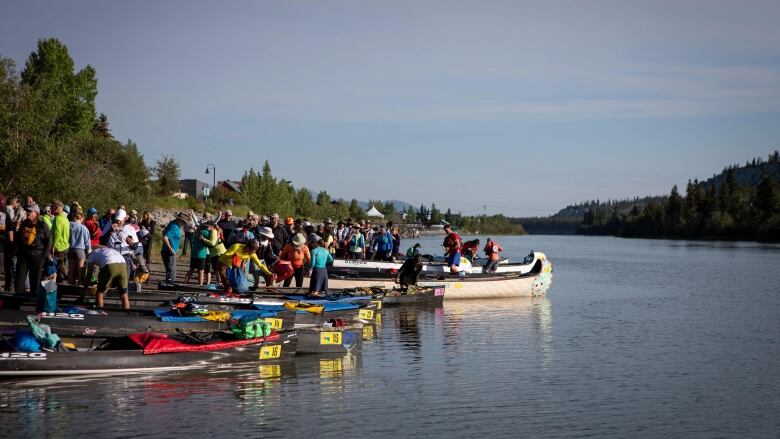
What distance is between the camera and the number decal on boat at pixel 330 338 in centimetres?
1805

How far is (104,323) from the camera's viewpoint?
16734 millimetres

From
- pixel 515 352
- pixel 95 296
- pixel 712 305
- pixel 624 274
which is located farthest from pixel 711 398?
pixel 624 274

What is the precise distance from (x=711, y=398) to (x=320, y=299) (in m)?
9.81

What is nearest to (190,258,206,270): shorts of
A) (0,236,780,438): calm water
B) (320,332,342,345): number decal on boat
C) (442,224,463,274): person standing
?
(0,236,780,438): calm water

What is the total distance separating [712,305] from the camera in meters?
33.2

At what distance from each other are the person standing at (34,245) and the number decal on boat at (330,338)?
647 cm

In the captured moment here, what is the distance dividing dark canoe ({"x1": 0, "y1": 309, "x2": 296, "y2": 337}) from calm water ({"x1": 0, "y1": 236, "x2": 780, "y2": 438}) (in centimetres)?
149

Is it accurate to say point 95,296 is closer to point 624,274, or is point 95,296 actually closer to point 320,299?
point 320,299

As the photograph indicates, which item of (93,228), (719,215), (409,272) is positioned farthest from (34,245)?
(719,215)

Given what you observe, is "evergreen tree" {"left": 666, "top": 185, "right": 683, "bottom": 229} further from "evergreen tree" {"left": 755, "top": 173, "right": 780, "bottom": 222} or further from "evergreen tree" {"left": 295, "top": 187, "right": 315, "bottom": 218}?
"evergreen tree" {"left": 295, "top": 187, "right": 315, "bottom": 218}

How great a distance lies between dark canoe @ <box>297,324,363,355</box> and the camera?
18.0 metres

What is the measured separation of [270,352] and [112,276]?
3650 millimetres

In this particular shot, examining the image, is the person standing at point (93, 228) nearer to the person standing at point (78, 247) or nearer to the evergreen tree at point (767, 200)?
the person standing at point (78, 247)

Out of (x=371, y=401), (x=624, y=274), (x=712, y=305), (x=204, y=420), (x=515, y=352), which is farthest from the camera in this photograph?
(x=624, y=274)
